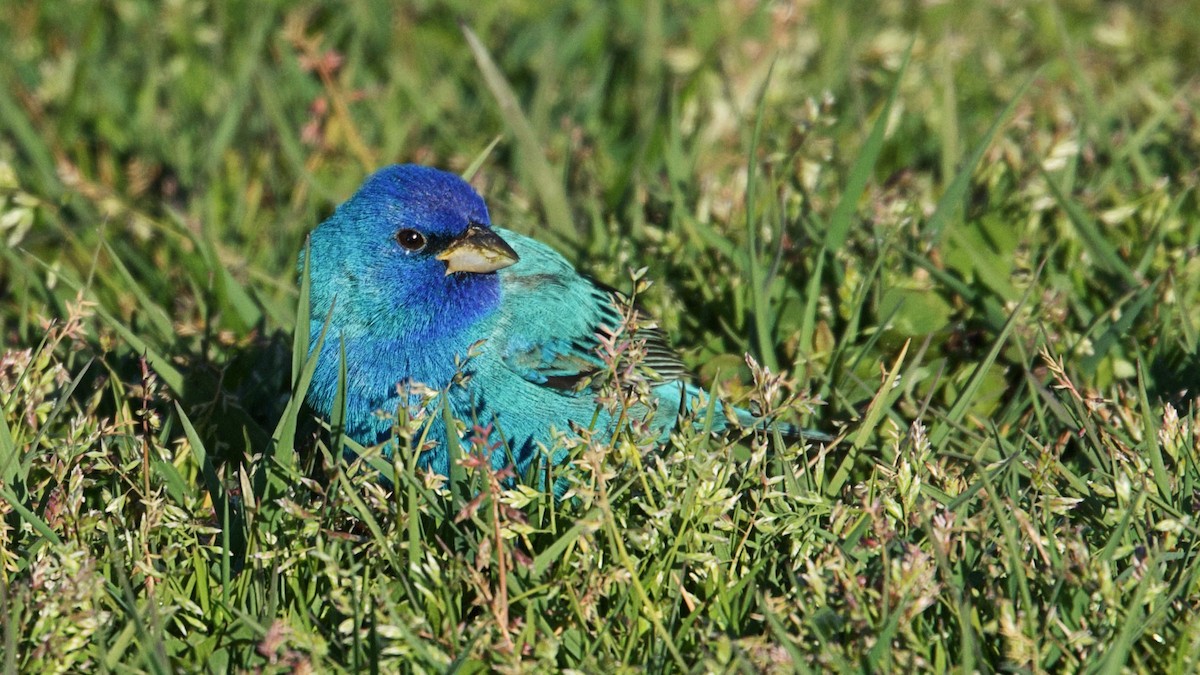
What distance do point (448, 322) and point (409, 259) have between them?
17cm

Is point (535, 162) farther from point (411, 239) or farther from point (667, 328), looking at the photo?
point (411, 239)

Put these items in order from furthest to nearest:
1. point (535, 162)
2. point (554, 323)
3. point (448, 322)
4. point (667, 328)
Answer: point (535, 162) → point (667, 328) → point (554, 323) → point (448, 322)

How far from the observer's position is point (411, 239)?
2.87 m

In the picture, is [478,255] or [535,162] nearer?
[478,255]

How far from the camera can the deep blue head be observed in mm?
2814

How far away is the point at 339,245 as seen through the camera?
9.59 feet

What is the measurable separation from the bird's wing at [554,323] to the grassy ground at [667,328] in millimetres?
207

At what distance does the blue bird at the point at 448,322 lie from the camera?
2713mm

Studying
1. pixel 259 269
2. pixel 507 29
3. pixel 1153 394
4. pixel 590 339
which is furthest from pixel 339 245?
pixel 507 29

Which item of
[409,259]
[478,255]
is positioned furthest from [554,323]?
[409,259]

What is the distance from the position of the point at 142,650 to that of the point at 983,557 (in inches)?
51.9

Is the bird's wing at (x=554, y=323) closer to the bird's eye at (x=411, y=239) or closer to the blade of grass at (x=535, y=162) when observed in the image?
the bird's eye at (x=411, y=239)

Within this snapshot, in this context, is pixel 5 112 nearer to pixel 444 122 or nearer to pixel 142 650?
pixel 444 122

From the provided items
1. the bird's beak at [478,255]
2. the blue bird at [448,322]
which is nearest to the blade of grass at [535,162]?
the blue bird at [448,322]
